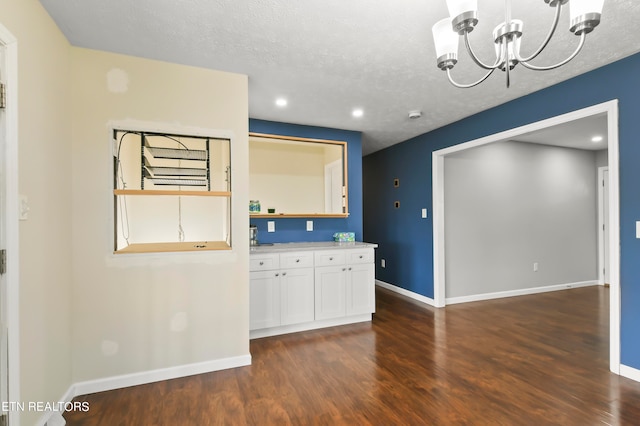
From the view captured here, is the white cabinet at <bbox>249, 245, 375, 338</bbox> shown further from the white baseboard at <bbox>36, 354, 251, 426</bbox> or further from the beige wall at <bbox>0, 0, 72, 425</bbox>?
the beige wall at <bbox>0, 0, 72, 425</bbox>

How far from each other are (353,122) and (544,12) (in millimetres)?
2198

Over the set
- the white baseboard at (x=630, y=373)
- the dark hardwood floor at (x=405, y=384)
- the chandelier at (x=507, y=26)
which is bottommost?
the dark hardwood floor at (x=405, y=384)

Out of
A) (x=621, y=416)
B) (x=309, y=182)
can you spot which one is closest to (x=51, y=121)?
(x=309, y=182)

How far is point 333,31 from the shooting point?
6.47 feet

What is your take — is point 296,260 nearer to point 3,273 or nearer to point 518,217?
point 3,273

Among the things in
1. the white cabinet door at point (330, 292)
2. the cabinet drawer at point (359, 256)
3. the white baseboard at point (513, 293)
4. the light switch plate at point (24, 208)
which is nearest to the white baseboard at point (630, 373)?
the white baseboard at point (513, 293)

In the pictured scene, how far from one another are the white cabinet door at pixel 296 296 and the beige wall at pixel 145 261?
0.68 meters

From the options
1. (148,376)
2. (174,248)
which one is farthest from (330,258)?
(148,376)

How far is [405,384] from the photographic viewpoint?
223 cm

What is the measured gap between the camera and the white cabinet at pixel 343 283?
3377 millimetres

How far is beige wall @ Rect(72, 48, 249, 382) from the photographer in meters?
2.16

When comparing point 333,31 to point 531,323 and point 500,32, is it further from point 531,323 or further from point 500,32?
point 531,323

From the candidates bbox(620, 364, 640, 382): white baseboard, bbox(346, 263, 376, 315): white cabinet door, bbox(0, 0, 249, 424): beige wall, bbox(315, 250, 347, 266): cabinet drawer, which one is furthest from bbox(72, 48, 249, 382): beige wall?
bbox(620, 364, 640, 382): white baseboard

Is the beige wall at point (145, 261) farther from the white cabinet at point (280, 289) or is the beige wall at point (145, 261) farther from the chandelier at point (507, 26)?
the chandelier at point (507, 26)
